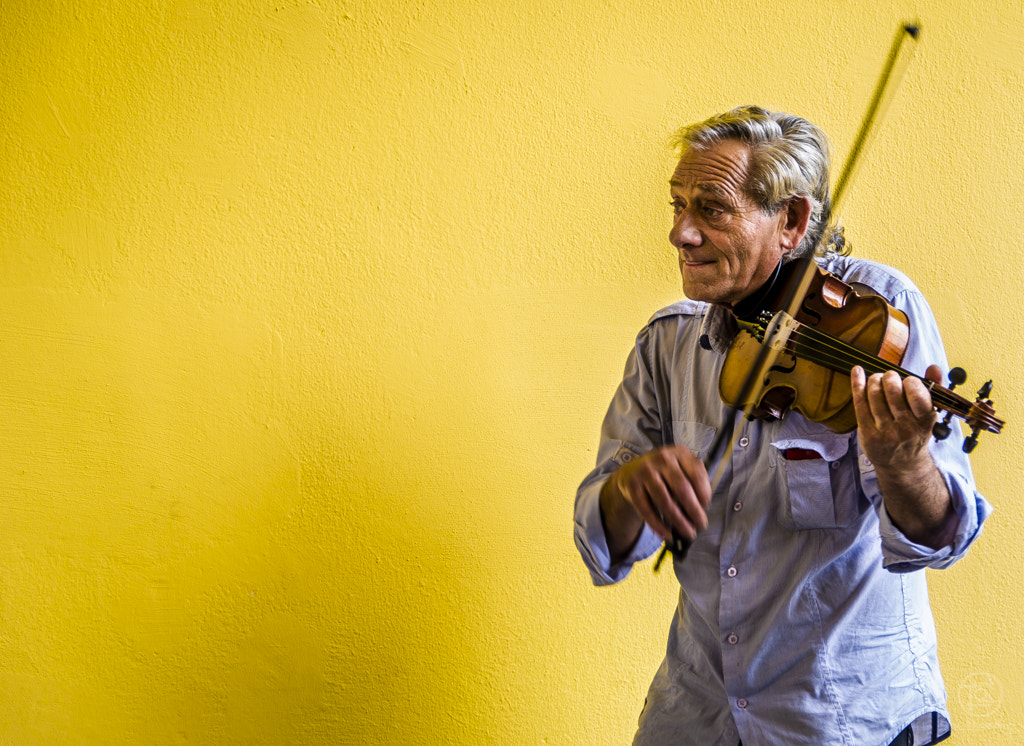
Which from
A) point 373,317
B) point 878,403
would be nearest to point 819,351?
point 878,403

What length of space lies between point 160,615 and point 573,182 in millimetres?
979

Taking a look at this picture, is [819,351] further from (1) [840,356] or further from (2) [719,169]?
(2) [719,169]

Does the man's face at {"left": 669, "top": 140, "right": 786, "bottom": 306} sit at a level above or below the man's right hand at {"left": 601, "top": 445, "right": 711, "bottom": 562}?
above

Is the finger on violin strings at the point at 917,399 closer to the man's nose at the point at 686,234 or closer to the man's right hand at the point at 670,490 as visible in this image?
the man's right hand at the point at 670,490

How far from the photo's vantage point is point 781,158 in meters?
1.03

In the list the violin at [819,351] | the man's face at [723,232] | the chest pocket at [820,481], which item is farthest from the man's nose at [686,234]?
the chest pocket at [820,481]

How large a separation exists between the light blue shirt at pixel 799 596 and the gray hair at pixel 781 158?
2.5 inches

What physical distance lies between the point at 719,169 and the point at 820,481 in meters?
0.41

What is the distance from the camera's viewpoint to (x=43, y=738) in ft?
4.10

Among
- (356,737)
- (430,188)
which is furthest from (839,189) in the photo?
(356,737)

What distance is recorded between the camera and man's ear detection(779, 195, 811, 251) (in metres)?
1.05

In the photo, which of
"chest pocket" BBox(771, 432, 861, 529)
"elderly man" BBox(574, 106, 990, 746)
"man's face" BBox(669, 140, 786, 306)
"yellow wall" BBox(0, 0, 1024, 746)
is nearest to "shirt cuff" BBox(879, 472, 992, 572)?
"elderly man" BBox(574, 106, 990, 746)

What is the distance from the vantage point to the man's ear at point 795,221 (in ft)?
3.44

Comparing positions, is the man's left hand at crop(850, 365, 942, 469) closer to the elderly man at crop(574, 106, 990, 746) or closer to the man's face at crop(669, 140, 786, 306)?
the elderly man at crop(574, 106, 990, 746)
